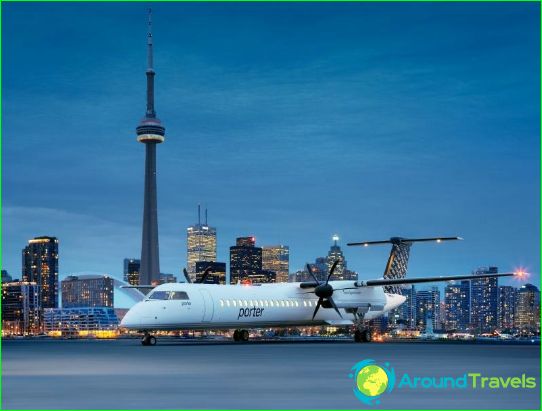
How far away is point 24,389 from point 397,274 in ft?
176

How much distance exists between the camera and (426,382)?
2241 cm

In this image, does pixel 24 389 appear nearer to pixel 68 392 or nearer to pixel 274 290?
pixel 68 392

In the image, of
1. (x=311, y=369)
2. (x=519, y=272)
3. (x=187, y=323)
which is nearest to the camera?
(x=311, y=369)

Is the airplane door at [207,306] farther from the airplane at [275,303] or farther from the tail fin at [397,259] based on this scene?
the tail fin at [397,259]

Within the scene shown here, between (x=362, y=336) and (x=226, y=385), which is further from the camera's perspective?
(x=362, y=336)

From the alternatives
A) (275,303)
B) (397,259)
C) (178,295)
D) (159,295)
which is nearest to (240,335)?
(275,303)

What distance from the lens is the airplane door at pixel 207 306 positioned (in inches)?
2222

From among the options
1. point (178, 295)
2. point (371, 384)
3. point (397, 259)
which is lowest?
point (371, 384)

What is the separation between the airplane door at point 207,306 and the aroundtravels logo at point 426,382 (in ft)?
104

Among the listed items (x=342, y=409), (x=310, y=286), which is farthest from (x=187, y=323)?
(x=342, y=409)

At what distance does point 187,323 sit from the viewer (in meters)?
55.3

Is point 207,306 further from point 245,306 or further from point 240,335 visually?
point 240,335

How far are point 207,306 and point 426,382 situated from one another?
115 ft

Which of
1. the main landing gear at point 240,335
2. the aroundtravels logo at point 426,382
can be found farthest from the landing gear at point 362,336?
the aroundtravels logo at point 426,382
